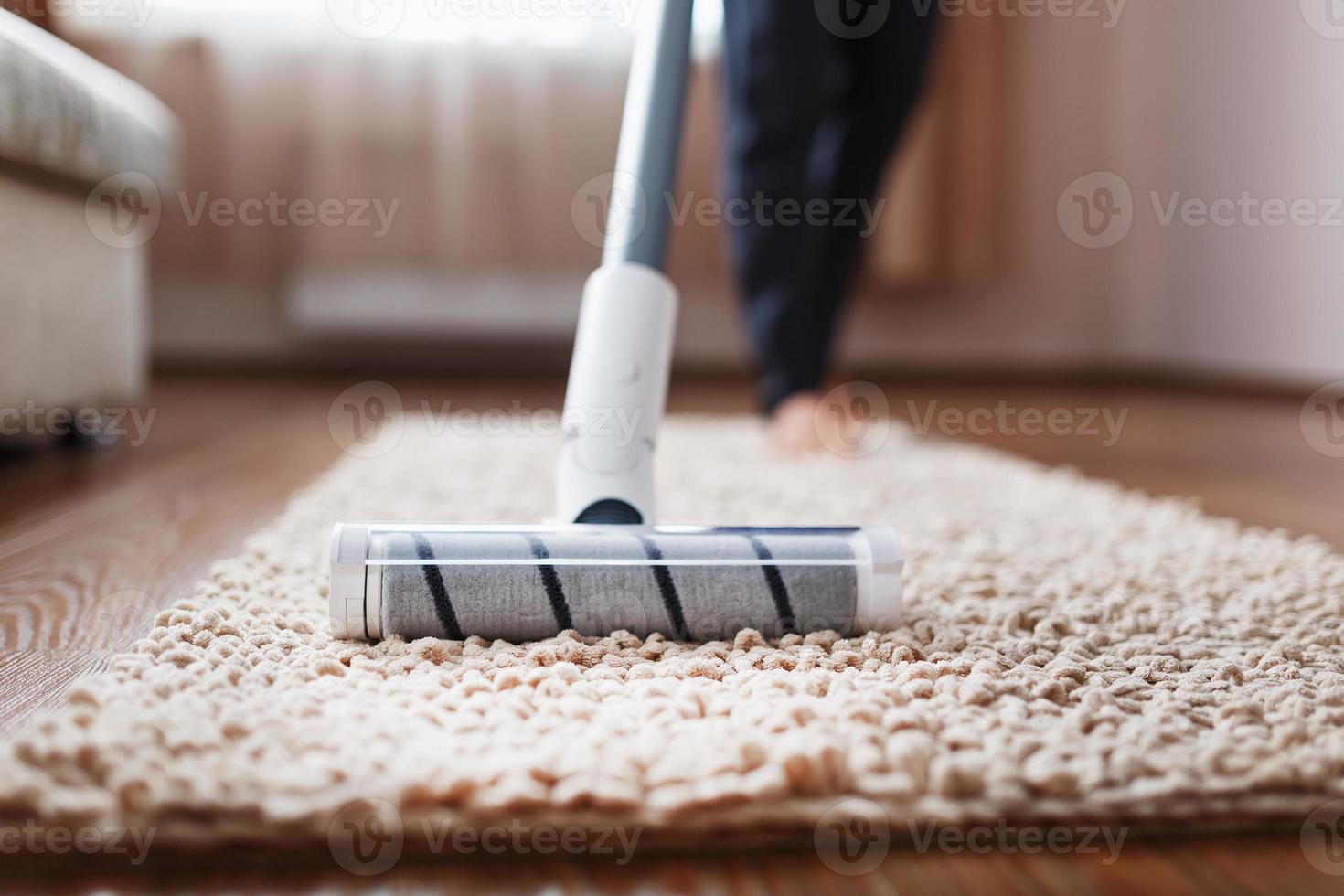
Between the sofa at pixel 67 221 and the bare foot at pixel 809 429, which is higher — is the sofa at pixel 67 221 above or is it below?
above

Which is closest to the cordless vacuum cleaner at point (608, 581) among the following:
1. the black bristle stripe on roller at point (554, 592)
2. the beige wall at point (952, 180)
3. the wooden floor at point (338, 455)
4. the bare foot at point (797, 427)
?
the black bristle stripe on roller at point (554, 592)

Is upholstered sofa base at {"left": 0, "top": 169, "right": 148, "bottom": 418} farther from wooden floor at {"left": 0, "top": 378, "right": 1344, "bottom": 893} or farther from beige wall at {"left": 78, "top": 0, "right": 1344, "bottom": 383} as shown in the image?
beige wall at {"left": 78, "top": 0, "right": 1344, "bottom": 383}

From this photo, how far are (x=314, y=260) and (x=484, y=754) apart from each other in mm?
2419

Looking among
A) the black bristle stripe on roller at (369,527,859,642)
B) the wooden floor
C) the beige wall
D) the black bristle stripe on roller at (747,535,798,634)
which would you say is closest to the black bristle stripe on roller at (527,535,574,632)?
the black bristle stripe on roller at (369,527,859,642)

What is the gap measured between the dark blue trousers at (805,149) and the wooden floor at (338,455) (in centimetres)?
41

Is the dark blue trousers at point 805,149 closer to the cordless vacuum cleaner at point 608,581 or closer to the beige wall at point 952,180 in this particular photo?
the cordless vacuum cleaner at point 608,581

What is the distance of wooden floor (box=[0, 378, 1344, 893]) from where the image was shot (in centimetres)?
41

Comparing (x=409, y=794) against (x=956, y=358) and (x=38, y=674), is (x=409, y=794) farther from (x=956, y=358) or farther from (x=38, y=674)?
(x=956, y=358)

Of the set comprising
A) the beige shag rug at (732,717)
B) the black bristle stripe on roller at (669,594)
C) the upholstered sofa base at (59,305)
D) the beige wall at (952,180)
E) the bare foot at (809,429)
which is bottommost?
the beige shag rug at (732,717)

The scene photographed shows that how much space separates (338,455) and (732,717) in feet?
3.46

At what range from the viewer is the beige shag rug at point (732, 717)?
0.43 m

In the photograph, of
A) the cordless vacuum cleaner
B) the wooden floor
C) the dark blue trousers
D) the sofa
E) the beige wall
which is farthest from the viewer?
the beige wall

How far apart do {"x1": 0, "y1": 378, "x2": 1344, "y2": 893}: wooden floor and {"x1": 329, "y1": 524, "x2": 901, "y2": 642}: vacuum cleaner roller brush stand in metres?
0.15

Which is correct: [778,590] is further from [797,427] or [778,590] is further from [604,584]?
[797,427]
